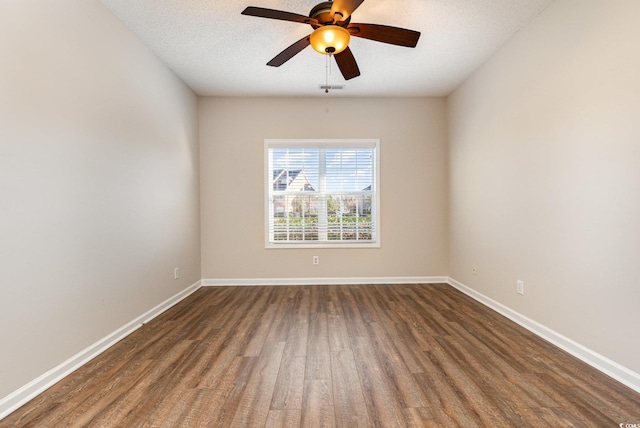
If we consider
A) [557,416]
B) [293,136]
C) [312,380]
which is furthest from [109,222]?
[557,416]

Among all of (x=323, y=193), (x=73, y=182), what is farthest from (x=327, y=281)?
(x=73, y=182)

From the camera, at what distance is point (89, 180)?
87.4 inches

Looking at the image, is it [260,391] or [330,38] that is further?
[330,38]

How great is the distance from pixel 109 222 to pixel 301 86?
2.78m

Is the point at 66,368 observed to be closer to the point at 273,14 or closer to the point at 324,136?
the point at 273,14

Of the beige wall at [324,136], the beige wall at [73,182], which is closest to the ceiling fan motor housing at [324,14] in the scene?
the beige wall at [73,182]

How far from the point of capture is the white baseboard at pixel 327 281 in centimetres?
442

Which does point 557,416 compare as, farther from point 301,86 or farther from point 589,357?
point 301,86

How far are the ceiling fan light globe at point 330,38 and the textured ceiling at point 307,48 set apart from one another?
54cm

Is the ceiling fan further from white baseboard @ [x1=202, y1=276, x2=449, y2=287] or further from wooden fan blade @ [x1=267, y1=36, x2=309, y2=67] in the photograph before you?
white baseboard @ [x1=202, y1=276, x2=449, y2=287]

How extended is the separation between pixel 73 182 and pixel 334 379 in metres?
2.22

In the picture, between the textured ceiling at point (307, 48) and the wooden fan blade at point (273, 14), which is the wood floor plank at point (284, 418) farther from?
the textured ceiling at point (307, 48)

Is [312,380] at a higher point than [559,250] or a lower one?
lower

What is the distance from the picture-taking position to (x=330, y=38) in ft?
6.82
